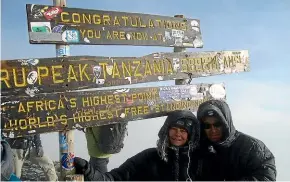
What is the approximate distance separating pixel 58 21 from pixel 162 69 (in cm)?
151

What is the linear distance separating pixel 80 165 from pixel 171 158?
3.54 ft

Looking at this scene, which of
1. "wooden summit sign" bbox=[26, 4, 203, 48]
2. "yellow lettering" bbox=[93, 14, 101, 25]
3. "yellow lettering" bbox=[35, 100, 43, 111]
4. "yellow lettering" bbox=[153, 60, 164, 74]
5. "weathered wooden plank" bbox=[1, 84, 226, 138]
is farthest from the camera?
"yellow lettering" bbox=[153, 60, 164, 74]

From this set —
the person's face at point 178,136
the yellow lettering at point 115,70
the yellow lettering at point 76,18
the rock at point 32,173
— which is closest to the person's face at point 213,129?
the person's face at point 178,136

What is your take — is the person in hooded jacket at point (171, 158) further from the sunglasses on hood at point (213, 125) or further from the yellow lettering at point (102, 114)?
the yellow lettering at point (102, 114)

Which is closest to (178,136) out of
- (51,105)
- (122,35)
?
(122,35)

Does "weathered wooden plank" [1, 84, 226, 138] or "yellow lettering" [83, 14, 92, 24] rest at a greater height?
"yellow lettering" [83, 14, 92, 24]

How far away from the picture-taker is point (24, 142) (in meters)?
4.20

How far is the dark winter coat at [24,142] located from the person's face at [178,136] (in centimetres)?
157

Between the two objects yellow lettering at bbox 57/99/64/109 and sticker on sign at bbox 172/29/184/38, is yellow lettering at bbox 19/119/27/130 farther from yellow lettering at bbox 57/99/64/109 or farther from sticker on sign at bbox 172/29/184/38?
sticker on sign at bbox 172/29/184/38

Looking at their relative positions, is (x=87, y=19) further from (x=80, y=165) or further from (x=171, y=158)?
(x=171, y=158)

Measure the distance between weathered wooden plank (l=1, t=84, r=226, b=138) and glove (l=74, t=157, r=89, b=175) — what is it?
365 mm

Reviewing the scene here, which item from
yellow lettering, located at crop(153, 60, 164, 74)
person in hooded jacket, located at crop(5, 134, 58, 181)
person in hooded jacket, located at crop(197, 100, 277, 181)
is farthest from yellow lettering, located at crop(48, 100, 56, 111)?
person in hooded jacket, located at crop(197, 100, 277, 181)

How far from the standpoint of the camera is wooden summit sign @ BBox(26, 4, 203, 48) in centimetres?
393

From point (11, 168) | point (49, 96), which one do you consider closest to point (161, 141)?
point (49, 96)
